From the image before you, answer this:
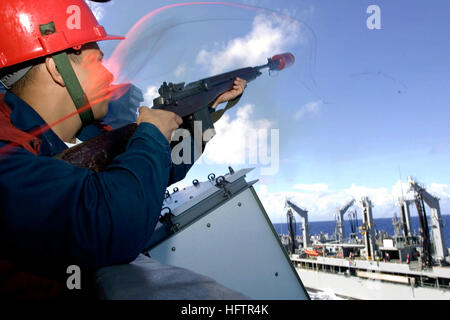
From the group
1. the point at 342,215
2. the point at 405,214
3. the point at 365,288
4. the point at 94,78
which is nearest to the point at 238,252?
the point at 94,78

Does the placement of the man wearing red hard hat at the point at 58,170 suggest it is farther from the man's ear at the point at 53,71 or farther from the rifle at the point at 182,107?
the rifle at the point at 182,107

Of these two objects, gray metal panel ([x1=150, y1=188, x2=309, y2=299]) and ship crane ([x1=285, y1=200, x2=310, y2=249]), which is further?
ship crane ([x1=285, y1=200, x2=310, y2=249])

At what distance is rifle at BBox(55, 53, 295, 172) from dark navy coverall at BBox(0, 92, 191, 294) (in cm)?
39

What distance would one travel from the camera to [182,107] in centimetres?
219

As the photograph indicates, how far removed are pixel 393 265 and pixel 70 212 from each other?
19.4 m

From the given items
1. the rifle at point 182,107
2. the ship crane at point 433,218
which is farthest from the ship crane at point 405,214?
the rifle at point 182,107

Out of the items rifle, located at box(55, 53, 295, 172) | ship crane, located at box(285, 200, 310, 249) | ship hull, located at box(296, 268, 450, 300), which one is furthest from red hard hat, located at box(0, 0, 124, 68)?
ship crane, located at box(285, 200, 310, 249)

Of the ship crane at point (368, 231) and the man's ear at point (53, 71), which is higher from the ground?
the man's ear at point (53, 71)

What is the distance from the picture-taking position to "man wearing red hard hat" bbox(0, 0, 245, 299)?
839 millimetres

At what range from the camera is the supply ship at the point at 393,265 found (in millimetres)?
14742

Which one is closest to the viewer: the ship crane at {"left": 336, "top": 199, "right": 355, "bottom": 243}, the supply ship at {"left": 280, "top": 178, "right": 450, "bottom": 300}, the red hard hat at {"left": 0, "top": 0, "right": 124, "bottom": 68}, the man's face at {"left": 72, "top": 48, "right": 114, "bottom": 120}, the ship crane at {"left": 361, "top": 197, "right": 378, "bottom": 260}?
the red hard hat at {"left": 0, "top": 0, "right": 124, "bottom": 68}

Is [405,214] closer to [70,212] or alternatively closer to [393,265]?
[393,265]

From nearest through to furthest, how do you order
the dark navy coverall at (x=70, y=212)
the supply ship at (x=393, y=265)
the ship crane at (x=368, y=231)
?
the dark navy coverall at (x=70, y=212)
the supply ship at (x=393, y=265)
the ship crane at (x=368, y=231)

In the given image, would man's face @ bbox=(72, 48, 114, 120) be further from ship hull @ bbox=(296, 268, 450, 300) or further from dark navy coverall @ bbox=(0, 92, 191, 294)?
ship hull @ bbox=(296, 268, 450, 300)
